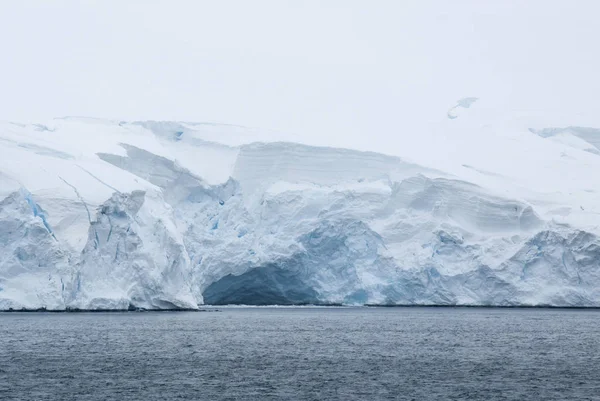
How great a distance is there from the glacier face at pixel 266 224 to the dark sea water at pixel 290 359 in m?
2.70

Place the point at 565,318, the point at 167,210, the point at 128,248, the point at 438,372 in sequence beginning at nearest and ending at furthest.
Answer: the point at 438,372 < the point at 128,248 < the point at 167,210 < the point at 565,318

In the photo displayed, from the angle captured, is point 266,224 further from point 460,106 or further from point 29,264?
point 460,106

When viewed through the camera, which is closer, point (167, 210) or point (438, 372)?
point (438, 372)

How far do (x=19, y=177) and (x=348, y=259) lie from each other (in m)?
14.8

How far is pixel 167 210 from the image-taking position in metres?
39.5

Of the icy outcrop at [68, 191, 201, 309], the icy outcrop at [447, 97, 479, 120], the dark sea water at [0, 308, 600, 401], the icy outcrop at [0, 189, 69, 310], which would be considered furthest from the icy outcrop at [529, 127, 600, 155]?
the icy outcrop at [0, 189, 69, 310]

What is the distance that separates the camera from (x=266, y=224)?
1745 inches

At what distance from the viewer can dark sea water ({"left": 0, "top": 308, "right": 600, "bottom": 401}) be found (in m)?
18.9

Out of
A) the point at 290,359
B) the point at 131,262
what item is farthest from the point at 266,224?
the point at 290,359

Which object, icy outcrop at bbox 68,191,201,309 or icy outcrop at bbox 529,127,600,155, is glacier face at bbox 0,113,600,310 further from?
icy outcrop at bbox 529,127,600,155

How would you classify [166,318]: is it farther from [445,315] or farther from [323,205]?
[445,315]

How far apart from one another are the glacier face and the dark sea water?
270cm

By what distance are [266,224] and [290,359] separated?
20.2 meters

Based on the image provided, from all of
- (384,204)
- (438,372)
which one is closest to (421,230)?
(384,204)
